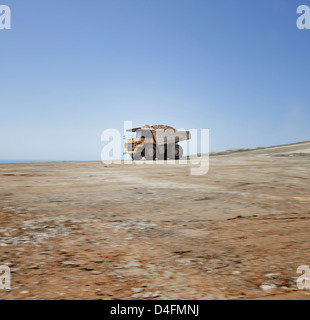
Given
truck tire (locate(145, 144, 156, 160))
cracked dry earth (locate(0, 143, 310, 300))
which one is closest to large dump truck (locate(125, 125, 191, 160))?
truck tire (locate(145, 144, 156, 160))

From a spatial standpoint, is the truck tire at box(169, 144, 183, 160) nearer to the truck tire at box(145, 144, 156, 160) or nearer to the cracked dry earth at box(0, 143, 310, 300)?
the truck tire at box(145, 144, 156, 160)

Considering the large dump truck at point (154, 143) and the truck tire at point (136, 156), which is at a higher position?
the large dump truck at point (154, 143)

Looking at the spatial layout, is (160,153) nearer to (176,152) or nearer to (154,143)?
(154,143)

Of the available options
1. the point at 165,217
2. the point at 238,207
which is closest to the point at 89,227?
the point at 165,217

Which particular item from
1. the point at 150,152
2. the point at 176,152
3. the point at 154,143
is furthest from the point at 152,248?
the point at 176,152

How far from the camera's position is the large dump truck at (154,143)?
1391 centimetres

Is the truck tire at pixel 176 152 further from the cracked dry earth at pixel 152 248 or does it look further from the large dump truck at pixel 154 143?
the cracked dry earth at pixel 152 248

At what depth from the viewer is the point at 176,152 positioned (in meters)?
15.4

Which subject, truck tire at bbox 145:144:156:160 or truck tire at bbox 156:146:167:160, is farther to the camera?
truck tire at bbox 156:146:167:160

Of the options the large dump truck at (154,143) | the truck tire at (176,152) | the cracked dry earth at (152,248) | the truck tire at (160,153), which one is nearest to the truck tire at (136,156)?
the large dump truck at (154,143)

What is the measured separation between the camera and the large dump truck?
1391 cm

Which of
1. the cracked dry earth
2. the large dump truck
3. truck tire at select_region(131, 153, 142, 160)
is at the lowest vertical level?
the cracked dry earth

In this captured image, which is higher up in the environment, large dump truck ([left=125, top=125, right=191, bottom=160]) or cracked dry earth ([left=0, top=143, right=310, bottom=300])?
large dump truck ([left=125, top=125, right=191, bottom=160])
